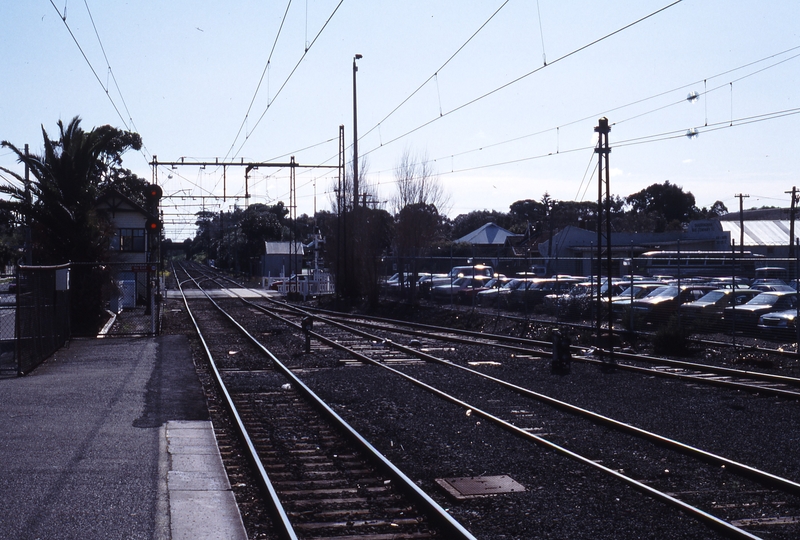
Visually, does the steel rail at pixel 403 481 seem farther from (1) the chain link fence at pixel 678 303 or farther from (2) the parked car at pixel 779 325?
(2) the parked car at pixel 779 325

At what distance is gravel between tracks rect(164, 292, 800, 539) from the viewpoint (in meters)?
6.71

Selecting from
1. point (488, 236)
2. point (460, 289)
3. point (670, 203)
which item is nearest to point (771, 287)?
point (460, 289)

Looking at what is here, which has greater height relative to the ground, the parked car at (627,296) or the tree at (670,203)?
the tree at (670,203)

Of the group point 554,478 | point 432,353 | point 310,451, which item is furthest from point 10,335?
point 554,478

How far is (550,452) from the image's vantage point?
923cm

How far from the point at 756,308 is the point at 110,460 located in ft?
62.0

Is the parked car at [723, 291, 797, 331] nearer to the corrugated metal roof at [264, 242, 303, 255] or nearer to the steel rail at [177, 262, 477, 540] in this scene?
the steel rail at [177, 262, 477, 540]

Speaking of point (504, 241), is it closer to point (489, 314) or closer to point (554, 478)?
point (489, 314)

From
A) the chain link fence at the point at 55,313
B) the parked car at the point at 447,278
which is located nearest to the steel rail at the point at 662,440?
the chain link fence at the point at 55,313

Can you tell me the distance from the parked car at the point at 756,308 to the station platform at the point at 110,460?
15045 millimetres

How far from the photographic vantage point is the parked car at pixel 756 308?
21.7 m

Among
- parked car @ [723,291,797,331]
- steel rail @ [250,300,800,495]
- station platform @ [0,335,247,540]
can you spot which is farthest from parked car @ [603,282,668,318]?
station platform @ [0,335,247,540]

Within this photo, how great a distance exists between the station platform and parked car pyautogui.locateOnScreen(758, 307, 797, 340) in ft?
49.1

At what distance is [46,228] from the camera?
2453 cm
